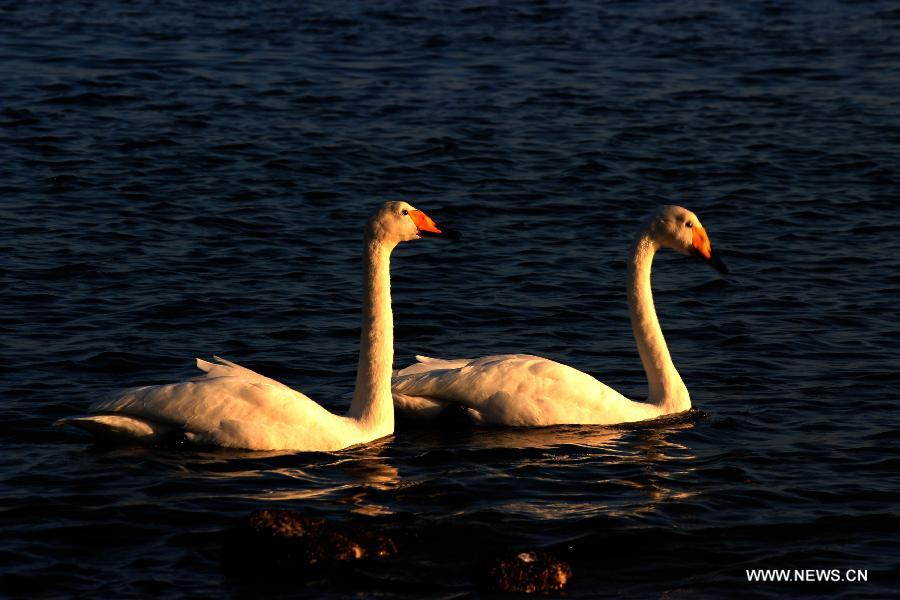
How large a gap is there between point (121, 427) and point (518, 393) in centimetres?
301

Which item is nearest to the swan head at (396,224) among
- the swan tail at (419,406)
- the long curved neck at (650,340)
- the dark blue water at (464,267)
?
the swan tail at (419,406)

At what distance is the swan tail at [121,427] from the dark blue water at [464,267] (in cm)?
13

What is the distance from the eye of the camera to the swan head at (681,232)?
12.6 metres

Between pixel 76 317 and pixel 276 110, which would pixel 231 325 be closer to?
pixel 76 317

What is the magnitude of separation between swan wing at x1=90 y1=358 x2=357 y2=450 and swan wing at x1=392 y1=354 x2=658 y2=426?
112 centimetres

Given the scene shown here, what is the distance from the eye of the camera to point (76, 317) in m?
14.3

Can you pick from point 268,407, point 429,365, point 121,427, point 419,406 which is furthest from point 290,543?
point 429,365

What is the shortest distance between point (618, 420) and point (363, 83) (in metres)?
14.0

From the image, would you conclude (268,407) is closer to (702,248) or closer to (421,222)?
(421,222)

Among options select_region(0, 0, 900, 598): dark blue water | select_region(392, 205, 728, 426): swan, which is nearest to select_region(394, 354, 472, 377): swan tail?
select_region(392, 205, 728, 426): swan

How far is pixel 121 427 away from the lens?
35.2 feet

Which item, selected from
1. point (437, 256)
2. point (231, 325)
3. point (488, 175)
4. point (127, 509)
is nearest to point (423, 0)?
point (488, 175)

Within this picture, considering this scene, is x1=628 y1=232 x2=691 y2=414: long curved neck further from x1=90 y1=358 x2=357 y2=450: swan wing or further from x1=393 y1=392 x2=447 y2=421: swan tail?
x1=90 y1=358 x2=357 y2=450: swan wing

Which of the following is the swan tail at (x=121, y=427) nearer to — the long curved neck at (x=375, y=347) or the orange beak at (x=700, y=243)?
the long curved neck at (x=375, y=347)
